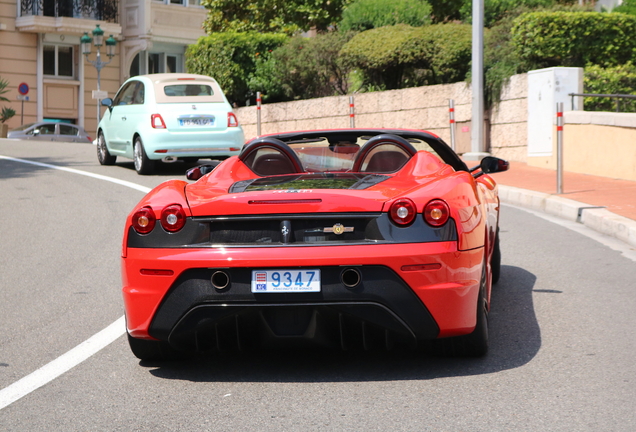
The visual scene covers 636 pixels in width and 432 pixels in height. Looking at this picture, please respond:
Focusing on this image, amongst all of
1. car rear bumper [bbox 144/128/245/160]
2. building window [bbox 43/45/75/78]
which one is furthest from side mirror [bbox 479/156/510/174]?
building window [bbox 43/45/75/78]

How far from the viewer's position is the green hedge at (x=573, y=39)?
18797 millimetres

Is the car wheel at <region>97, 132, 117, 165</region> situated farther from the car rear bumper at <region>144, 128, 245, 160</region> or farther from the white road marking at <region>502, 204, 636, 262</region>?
the white road marking at <region>502, 204, 636, 262</region>

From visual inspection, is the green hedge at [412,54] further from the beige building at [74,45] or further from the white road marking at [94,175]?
the beige building at [74,45]

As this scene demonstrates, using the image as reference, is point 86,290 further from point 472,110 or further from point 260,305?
point 472,110

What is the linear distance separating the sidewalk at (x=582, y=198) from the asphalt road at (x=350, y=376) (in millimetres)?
2482

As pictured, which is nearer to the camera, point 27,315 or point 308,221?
point 308,221

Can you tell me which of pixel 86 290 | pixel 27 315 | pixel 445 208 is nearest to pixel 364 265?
pixel 445 208

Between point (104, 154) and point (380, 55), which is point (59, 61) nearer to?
point (380, 55)

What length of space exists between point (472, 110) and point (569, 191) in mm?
5435

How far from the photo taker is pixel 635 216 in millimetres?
10695

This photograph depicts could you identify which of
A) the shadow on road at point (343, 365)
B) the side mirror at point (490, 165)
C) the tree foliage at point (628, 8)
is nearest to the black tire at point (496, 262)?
the side mirror at point (490, 165)

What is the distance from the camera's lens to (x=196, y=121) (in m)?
15.2

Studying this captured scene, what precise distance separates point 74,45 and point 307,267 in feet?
130

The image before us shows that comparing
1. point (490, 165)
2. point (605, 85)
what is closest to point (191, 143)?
point (605, 85)
